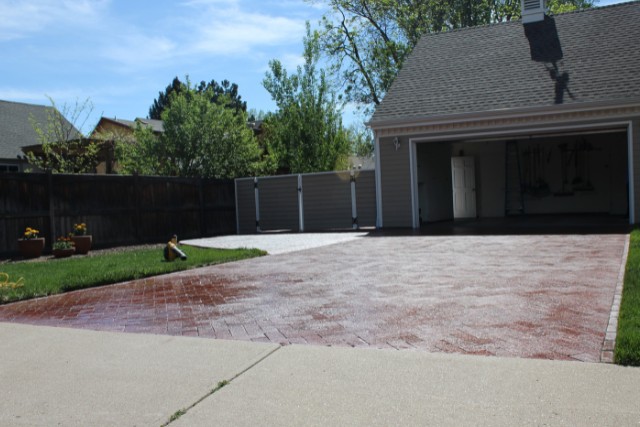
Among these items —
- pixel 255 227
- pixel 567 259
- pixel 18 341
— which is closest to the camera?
pixel 18 341

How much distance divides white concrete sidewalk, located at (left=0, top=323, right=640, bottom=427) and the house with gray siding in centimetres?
1183

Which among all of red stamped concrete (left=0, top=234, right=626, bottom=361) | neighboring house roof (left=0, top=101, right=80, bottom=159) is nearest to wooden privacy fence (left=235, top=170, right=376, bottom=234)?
red stamped concrete (left=0, top=234, right=626, bottom=361)

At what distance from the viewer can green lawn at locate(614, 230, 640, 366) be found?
3.91 metres

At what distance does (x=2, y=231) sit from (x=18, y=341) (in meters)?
8.41

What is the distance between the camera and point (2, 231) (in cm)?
1262

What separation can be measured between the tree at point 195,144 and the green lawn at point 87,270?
8.48 m

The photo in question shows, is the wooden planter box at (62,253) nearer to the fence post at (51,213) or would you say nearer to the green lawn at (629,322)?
the fence post at (51,213)

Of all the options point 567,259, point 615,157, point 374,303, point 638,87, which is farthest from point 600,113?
point 374,303

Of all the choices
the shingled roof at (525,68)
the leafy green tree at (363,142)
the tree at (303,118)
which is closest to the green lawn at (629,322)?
the shingled roof at (525,68)

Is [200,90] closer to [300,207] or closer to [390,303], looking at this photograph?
[300,207]

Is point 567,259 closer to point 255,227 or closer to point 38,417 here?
point 38,417

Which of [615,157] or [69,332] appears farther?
[615,157]

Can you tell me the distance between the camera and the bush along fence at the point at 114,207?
1293 cm

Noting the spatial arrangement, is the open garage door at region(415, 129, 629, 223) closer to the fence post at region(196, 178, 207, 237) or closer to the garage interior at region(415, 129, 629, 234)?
the garage interior at region(415, 129, 629, 234)
